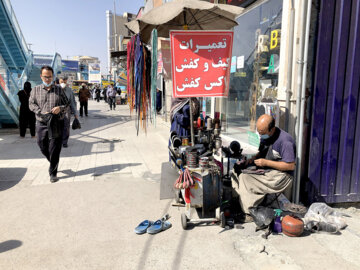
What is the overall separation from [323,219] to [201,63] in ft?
8.16

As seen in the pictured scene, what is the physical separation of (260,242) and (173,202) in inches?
56.8

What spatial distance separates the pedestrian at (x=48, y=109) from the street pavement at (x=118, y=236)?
0.78 meters

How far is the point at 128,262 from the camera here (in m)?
2.56

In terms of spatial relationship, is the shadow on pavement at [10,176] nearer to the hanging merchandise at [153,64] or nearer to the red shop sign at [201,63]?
the hanging merchandise at [153,64]

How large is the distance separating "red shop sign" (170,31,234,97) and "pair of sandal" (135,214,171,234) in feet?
5.37

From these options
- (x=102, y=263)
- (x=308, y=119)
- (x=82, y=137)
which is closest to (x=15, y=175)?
(x=102, y=263)

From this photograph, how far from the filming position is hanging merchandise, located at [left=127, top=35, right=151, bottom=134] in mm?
4240

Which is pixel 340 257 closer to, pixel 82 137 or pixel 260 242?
pixel 260 242

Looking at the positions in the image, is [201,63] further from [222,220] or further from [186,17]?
[222,220]

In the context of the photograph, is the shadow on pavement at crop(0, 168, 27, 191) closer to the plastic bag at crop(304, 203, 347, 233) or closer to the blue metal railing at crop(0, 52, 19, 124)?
Answer: the plastic bag at crop(304, 203, 347, 233)

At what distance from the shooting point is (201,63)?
3.62 m

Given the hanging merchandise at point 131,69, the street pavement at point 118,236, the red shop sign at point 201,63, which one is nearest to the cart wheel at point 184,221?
the street pavement at point 118,236

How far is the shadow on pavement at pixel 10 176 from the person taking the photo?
457 cm

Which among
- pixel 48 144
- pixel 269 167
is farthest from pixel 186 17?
pixel 48 144
